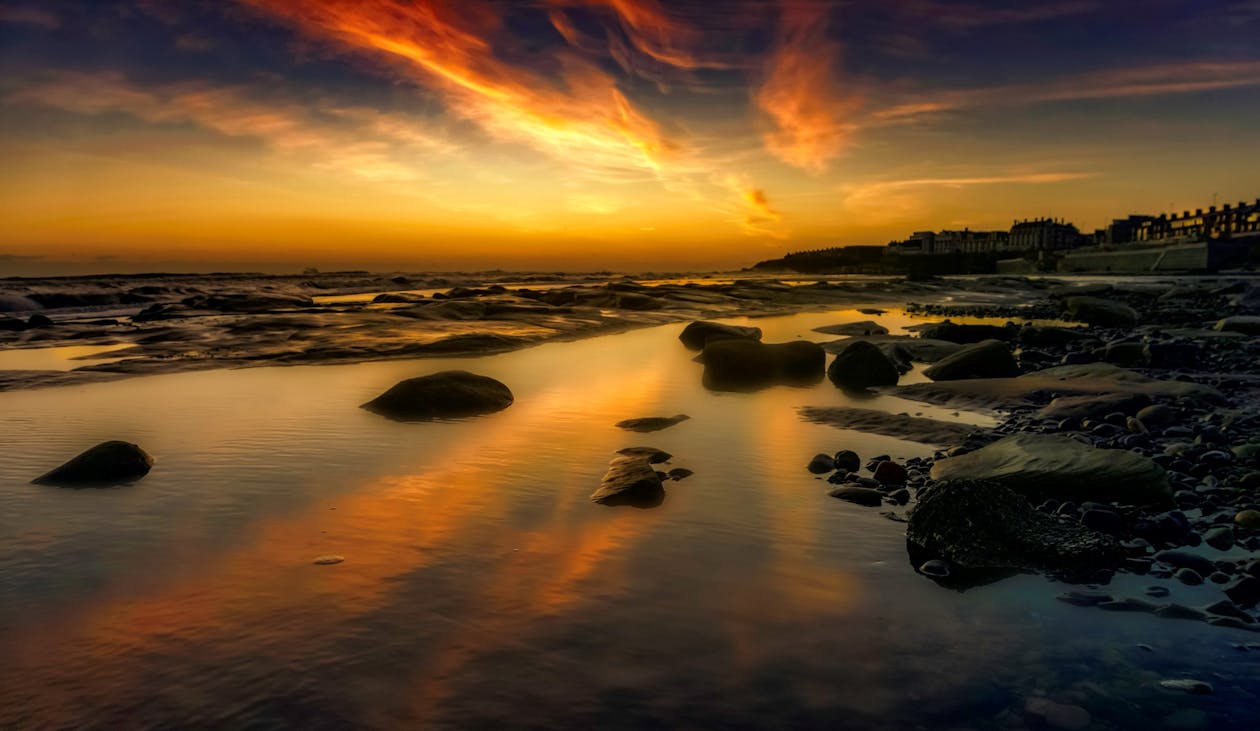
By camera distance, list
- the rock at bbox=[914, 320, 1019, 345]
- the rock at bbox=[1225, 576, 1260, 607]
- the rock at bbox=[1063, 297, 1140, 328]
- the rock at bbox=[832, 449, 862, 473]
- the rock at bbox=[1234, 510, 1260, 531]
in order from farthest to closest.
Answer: the rock at bbox=[1063, 297, 1140, 328] → the rock at bbox=[914, 320, 1019, 345] → the rock at bbox=[832, 449, 862, 473] → the rock at bbox=[1234, 510, 1260, 531] → the rock at bbox=[1225, 576, 1260, 607]

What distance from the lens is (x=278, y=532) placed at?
15.3ft

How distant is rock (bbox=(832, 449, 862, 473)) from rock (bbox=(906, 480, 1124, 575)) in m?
1.58

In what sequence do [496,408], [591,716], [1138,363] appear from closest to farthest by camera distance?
[591,716] < [496,408] < [1138,363]

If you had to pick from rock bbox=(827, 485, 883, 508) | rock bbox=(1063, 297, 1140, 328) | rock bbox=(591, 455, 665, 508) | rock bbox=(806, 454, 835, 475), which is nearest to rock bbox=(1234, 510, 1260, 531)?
rock bbox=(827, 485, 883, 508)

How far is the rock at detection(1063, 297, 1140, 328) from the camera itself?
831 inches

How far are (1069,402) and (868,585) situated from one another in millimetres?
6043

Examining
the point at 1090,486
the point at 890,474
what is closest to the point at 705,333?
the point at 890,474

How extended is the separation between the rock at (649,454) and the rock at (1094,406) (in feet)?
15.9

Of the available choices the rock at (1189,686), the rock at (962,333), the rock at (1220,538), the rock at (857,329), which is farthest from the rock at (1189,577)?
the rock at (857,329)

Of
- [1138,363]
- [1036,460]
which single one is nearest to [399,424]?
[1036,460]

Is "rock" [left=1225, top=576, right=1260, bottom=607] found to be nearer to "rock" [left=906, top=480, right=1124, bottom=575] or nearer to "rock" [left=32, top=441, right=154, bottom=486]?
"rock" [left=906, top=480, right=1124, bottom=575]

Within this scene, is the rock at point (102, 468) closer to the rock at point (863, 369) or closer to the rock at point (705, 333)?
the rock at point (863, 369)

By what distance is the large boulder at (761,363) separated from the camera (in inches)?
445

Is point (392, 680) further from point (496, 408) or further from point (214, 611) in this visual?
point (496, 408)
